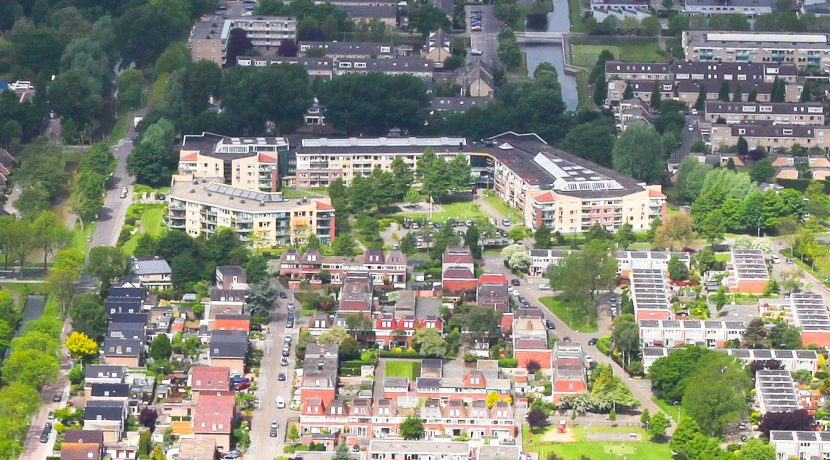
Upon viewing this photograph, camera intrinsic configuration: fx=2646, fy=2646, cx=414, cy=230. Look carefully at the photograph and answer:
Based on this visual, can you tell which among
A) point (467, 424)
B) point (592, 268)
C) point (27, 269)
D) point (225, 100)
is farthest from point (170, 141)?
point (467, 424)

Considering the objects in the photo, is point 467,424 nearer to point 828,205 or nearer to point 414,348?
point 414,348

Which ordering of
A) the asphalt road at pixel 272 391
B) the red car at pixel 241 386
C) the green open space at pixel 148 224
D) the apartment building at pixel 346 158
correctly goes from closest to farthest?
the asphalt road at pixel 272 391, the red car at pixel 241 386, the green open space at pixel 148 224, the apartment building at pixel 346 158

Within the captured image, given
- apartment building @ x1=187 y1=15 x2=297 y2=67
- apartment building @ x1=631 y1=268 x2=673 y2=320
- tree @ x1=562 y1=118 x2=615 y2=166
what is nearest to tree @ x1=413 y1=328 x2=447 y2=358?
apartment building @ x1=631 y1=268 x2=673 y2=320

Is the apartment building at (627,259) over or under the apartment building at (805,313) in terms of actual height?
over

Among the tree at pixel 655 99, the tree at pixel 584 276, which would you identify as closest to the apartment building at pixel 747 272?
the tree at pixel 584 276

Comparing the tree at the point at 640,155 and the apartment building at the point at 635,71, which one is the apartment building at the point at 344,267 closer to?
the tree at the point at 640,155

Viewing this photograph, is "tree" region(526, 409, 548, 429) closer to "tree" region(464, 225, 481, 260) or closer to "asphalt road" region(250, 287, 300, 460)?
"asphalt road" region(250, 287, 300, 460)
